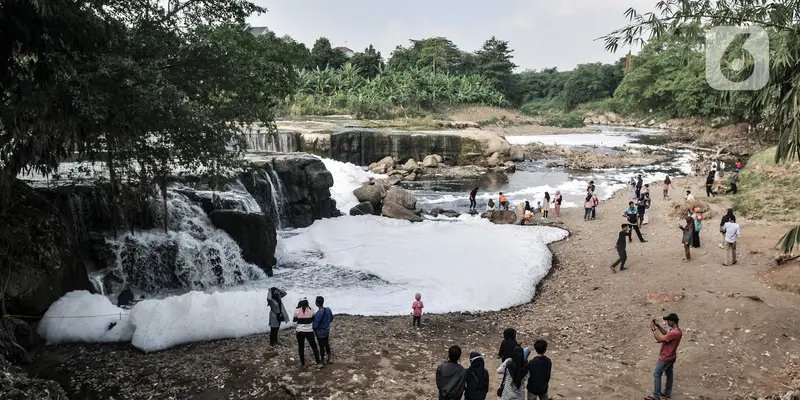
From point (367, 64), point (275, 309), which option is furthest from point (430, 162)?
point (367, 64)

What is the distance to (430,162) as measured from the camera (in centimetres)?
3844

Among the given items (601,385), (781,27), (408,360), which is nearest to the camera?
(781,27)

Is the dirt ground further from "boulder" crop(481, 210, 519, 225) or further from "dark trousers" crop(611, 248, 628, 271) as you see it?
"boulder" crop(481, 210, 519, 225)

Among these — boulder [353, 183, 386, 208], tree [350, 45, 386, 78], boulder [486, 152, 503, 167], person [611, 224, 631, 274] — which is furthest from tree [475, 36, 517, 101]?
person [611, 224, 631, 274]

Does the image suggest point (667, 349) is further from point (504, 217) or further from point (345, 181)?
point (345, 181)

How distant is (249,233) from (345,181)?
15486 mm

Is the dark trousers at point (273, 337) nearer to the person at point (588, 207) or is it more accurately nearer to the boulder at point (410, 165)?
the person at point (588, 207)

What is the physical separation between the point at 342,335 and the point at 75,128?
590 cm

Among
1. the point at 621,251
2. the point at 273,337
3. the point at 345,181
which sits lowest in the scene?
the point at 273,337

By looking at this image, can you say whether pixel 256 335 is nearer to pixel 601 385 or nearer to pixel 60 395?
pixel 60 395

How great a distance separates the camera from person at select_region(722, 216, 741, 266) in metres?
12.9

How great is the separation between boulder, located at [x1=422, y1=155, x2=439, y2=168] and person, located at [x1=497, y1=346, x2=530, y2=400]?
1264 inches

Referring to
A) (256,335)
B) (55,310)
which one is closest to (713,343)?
(256,335)

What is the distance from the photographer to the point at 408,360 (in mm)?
9492
